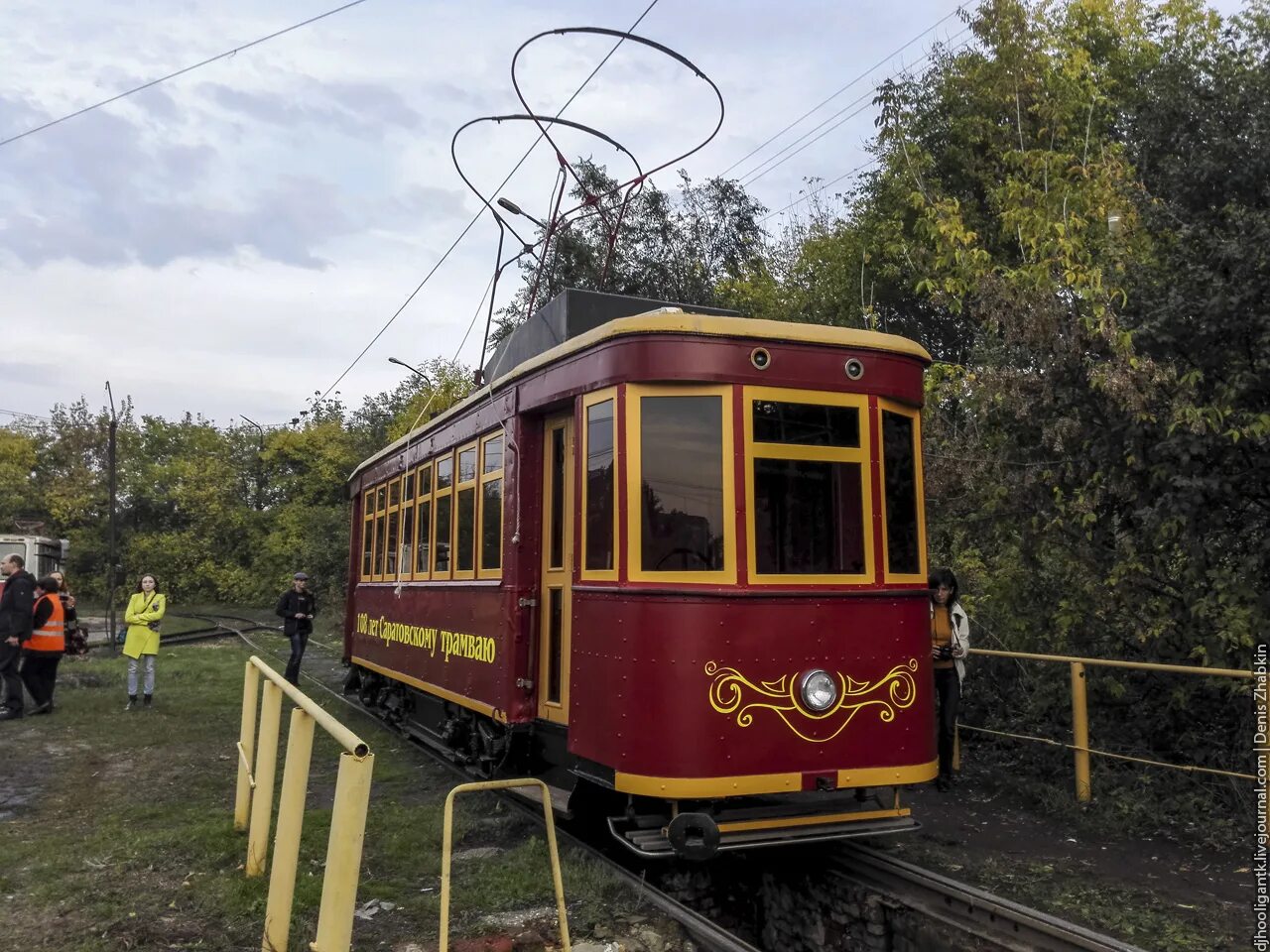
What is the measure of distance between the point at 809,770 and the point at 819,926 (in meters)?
1.07

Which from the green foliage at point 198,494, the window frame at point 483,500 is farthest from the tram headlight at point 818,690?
the green foliage at point 198,494

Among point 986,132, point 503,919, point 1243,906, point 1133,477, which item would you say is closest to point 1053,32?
point 986,132

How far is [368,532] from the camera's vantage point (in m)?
11.9

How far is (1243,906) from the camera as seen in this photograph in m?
5.07

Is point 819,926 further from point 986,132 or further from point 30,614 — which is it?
point 986,132

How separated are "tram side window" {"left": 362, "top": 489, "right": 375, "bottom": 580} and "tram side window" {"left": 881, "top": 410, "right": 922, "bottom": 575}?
7210 mm

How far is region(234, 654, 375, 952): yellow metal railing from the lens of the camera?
334 cm

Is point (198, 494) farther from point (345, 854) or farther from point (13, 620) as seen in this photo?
point (345, 854)

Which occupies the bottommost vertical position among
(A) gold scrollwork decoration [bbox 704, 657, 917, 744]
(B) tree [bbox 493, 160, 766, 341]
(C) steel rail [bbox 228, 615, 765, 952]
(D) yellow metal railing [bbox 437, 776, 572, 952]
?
(C) steel rail [bbox 228, 615, 765, 952]

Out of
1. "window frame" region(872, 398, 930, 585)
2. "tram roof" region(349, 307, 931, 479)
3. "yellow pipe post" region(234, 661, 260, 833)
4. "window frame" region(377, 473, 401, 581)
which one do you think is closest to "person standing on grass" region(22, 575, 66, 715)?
"window frame" region(377, 473, 401, 581)

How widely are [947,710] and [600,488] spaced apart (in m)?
3.53

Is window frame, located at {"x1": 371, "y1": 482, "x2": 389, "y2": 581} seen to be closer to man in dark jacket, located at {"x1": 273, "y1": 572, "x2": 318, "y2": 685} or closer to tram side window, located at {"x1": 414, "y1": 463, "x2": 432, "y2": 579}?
tram side window, located at {"x1": 414, "y1": 463, "x2": 432, "y2": 579}

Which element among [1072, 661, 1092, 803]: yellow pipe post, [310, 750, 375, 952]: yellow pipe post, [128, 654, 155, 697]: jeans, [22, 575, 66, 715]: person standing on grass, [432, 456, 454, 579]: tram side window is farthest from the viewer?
[128, 654, 155, 697]: jeans

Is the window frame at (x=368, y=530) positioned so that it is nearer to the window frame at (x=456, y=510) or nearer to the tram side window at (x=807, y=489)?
the window frame at (x=456, y=510)
